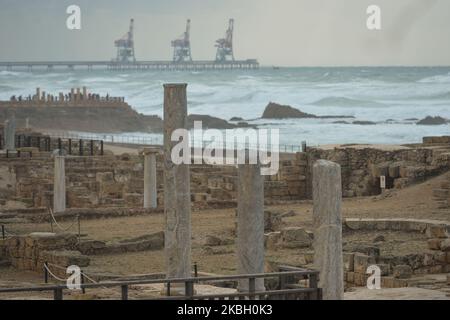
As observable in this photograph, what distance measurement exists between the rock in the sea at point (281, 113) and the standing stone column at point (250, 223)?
2565 inches

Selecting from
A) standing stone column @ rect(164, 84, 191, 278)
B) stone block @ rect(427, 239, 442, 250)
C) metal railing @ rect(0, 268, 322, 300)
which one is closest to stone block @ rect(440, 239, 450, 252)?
stone block @ rect(427, 239, 442, 250)

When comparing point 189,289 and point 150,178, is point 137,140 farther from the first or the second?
point 189,289

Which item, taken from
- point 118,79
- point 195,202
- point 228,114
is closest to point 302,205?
point 195,202

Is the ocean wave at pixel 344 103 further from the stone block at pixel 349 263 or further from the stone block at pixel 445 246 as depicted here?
the stone block at pixel 349 263

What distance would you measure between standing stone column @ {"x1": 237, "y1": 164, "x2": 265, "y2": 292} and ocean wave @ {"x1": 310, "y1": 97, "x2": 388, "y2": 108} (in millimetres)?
67507

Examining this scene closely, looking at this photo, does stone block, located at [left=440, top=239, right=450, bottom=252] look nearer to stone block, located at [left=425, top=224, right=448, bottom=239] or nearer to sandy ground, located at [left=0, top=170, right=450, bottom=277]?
sandy ground, located at [left=0, top=170, right=450, bottom=277]

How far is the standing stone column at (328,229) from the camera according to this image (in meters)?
16.2

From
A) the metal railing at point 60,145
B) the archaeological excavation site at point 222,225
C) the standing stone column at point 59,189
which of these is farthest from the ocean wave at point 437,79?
the standing stone column at point 59,189

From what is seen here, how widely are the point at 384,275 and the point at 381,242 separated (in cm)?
411

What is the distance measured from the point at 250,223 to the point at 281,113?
66456 mm

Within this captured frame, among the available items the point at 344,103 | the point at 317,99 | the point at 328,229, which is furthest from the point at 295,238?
the point at 317,99

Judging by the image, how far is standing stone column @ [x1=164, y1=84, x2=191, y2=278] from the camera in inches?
707

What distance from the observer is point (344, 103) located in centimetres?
9019
